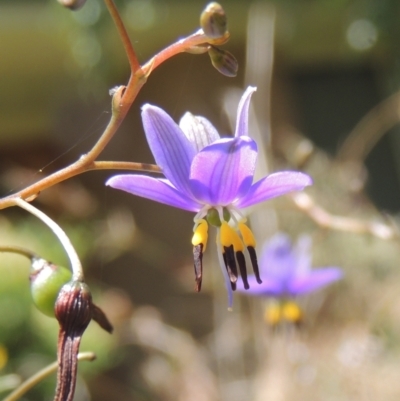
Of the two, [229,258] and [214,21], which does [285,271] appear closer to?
[229,258]

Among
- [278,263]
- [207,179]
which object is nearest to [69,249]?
[207,179]

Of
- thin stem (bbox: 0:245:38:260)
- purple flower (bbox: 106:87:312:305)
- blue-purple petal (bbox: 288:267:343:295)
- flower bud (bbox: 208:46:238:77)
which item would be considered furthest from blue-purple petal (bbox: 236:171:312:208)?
blue-purple petal (bbox: 288:267:343:295)

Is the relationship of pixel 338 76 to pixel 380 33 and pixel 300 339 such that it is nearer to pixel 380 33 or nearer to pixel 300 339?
pixel 380 33

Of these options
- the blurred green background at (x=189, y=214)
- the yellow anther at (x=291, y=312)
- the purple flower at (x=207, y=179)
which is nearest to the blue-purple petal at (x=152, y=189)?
the purple flower at (x=207, y=179)

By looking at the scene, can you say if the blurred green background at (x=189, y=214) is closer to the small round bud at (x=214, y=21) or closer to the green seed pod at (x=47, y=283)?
the green seed pod at (x=47, y=283)

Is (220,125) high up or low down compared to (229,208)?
up

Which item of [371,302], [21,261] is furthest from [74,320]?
[371,302]
